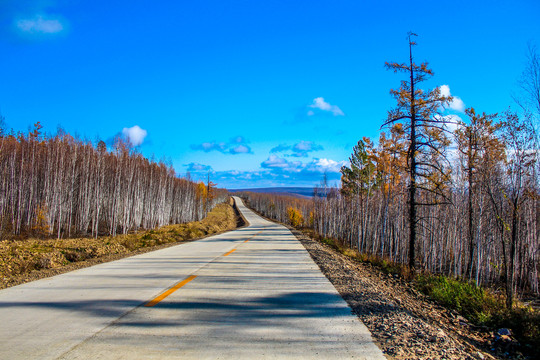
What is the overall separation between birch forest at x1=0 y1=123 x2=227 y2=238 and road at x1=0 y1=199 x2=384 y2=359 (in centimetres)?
1737

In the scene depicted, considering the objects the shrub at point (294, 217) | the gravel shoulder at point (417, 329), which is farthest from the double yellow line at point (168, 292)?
the shrub at point (294, 217)

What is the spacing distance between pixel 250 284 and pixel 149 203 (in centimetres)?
3387

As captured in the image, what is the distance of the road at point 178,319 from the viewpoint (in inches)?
144

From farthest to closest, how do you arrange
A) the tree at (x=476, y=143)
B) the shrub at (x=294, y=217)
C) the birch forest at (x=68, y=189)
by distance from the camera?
the shrub at (x=294, y=217), the birch forest at (x=68, y=189), the tree at (x=476, y=143)

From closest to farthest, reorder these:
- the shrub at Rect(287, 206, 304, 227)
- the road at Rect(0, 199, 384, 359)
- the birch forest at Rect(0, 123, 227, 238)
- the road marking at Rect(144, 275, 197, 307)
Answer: the road at Rect(0, 199, 384, 359) < the road marking at Rect(144, 275, 197, 307) < the birch forest at Rect(0, 123, 227, 238) < the shrub at Rect(287, 206, 304, 227)

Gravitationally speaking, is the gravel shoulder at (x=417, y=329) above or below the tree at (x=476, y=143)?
below

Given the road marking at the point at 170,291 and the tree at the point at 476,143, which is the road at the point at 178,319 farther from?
the tree at the point at 476,143

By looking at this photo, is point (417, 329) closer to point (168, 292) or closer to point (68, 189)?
point (168, 292)

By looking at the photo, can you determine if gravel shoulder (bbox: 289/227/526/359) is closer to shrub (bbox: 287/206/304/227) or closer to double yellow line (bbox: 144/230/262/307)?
double yellow line (bbox: 144/230/262/307)

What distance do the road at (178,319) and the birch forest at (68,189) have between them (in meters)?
17.4

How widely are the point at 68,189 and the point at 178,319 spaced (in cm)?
2536

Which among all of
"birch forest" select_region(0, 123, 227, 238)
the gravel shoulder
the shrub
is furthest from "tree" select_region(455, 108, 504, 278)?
the shrub

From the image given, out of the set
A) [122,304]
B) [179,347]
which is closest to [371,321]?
[179,347]

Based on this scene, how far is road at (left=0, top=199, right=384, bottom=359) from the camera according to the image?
12.0 ft
